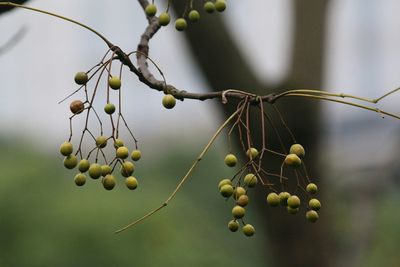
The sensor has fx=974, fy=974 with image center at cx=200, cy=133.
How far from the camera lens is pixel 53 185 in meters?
5.68

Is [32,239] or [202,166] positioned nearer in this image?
[32,239]

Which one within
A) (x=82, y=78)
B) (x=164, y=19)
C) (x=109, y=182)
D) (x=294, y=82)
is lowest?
(x=109, y=182)

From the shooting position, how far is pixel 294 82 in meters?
3.29

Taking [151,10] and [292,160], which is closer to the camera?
[292,160]

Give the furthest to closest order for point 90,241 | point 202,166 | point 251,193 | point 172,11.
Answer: point 202,166
point 90,241
point 251,193
point 172,11

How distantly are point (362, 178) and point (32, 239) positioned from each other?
5.82ft

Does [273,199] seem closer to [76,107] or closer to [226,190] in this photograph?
[226,190]

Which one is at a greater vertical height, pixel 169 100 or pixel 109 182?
pixel 169 100

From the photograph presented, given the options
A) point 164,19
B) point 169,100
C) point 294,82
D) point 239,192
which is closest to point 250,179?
point 239,192

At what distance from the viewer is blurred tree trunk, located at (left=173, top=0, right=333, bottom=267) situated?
10.3 feet

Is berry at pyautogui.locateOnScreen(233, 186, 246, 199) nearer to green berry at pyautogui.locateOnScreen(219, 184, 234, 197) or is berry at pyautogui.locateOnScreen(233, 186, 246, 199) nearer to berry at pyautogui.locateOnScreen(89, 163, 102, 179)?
green berry at pyautogui.locateOnScreen(219, 184, 234, 197)

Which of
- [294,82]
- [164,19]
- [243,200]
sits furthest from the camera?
[294,82]

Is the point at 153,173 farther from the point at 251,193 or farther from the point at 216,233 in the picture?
the point at 251,193

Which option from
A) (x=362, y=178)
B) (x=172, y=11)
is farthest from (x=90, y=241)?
(x=172, y=11)
